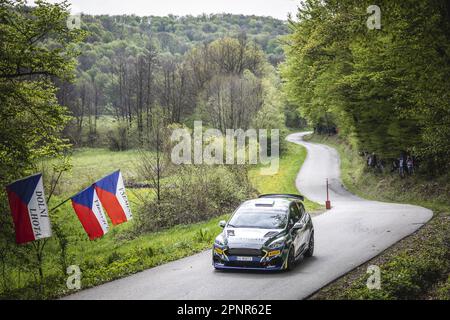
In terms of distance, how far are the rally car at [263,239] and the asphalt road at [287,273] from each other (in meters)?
0.32

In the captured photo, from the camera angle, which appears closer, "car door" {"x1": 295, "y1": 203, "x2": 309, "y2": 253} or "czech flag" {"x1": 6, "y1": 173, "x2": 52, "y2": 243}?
"czech flag" {"x1": 6, "y1": 173, "x2": 52, "y2": 243}

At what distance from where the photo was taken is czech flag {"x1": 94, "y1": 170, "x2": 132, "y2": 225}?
53.6 feet

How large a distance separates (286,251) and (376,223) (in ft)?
31.8

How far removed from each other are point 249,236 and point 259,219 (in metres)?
1.09

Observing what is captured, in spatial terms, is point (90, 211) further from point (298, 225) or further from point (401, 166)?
point (401, 166)

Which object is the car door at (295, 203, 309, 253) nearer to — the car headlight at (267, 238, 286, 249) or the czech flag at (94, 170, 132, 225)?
the car headlight at (267, 238, 286, 249)

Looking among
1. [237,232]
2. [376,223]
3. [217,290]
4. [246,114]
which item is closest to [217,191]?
[376,223]

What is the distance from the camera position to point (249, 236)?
12.6 m

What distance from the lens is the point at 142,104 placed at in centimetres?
8619

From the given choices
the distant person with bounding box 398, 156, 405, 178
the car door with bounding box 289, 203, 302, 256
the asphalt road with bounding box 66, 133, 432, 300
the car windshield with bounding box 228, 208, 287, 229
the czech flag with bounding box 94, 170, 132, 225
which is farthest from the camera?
the distant person with bounding box 398, 156, 405, 178

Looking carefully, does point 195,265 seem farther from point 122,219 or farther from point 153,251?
point 122,219

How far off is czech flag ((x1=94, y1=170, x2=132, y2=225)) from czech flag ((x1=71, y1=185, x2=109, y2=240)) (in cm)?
65

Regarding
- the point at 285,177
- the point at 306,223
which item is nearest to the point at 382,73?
the point at 306,223

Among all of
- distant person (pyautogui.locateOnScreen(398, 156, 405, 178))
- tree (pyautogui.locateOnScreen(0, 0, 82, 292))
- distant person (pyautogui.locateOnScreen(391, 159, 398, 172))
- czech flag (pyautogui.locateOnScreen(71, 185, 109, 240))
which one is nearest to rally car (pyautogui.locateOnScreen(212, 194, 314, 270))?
czech flag (pyautogui.locateOnScreen(71, 185, 109, 240))
